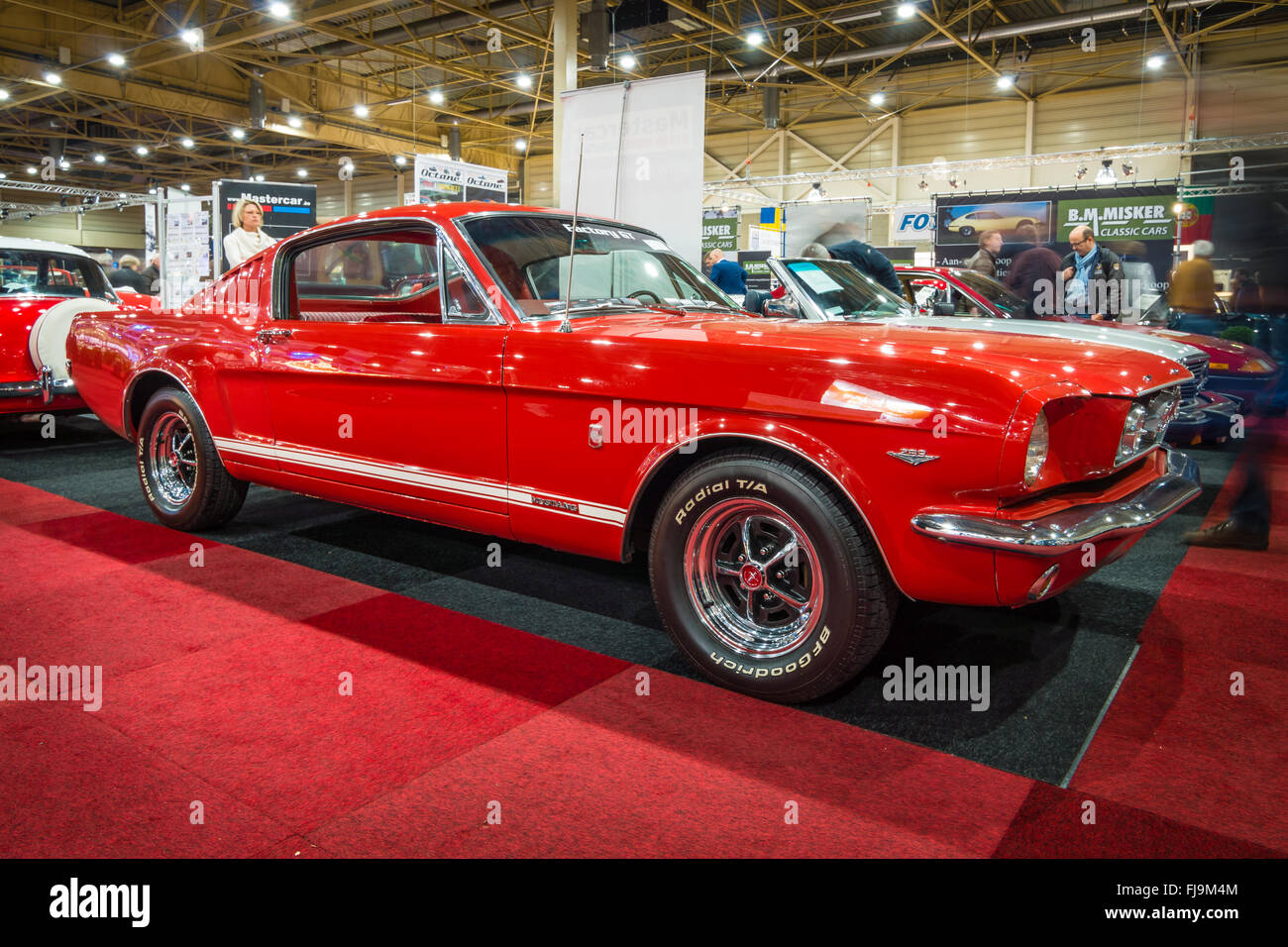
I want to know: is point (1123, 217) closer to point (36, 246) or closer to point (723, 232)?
point (723, 232)

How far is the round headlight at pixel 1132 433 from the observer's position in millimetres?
2475

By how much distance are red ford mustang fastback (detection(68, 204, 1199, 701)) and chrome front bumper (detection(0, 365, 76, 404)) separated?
2842mm

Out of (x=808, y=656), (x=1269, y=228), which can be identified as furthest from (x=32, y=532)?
(x=1269, y=228)

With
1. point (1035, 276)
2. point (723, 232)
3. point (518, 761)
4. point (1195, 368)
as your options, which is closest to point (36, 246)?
point (518, 761)

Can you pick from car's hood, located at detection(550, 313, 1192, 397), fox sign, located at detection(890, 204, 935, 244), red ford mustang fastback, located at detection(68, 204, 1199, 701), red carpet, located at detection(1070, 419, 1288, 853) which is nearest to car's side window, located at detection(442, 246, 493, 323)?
red ford mustang fastback, located at detection(68, 204, 1199, 701)

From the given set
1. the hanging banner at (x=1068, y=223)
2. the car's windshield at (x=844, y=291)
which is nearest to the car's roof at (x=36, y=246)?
the car's windshield at (x=844, y=291)

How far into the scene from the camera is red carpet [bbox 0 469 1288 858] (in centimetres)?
188

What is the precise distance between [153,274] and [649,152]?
1328 centimetres

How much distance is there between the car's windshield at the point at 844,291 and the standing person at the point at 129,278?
424 inches

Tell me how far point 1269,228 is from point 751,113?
19545mm

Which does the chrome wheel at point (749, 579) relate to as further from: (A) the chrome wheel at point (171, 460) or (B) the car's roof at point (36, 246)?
(B) the car's roof at point (36, 246)

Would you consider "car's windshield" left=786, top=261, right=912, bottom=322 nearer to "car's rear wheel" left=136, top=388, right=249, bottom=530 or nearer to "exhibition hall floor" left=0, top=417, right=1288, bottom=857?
"exhibition hall floor" left=0, top=417, right=1288, bottom=857

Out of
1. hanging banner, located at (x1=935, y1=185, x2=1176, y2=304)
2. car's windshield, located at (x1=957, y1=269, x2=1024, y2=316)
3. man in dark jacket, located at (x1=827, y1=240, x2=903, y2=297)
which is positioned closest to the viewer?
man in dark jacket, located at (x1=827, y1=240, x2=903, y2=297)

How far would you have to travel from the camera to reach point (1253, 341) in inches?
305
